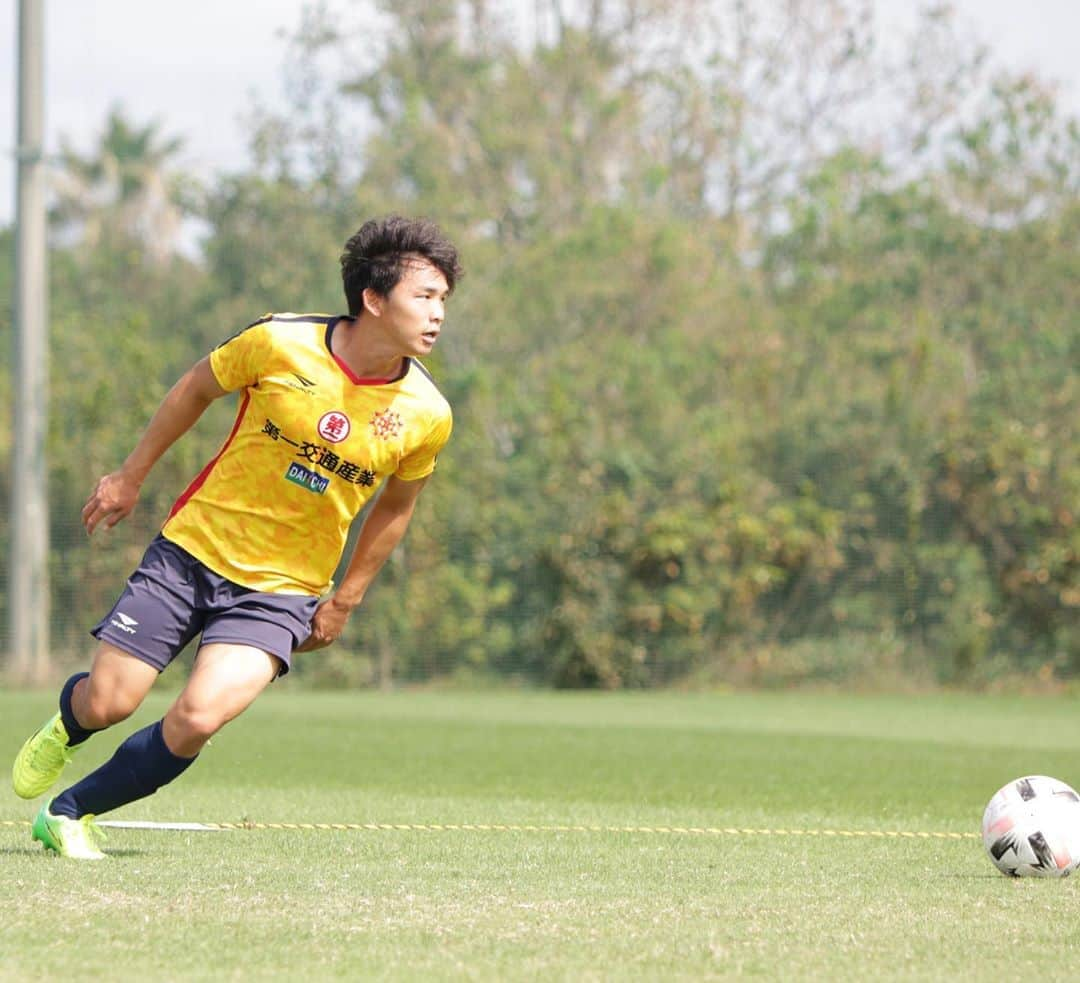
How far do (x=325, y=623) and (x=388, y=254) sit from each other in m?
1.32

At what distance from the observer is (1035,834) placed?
20.6 ft

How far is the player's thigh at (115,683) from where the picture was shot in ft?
20.5

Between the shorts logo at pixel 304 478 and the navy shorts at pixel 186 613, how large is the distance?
0.39 meters

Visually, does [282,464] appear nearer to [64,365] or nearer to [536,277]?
[64,365]

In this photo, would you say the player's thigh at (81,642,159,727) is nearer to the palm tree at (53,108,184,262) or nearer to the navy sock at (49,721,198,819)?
the navy sock at (49,721,198,819)

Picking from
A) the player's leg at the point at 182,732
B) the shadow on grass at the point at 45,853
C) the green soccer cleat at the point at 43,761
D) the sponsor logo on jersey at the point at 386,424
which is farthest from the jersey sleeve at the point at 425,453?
the shadow on grass at the point at 45,853

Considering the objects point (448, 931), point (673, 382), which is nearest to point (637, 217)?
point (673, 382)

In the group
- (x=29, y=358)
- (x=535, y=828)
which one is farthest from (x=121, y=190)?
(x=535, y=828)

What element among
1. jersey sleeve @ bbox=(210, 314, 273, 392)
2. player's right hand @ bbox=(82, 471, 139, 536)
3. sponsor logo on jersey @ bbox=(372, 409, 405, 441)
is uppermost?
jersey sleeve @ bbox=(210, 314, 273, 392)

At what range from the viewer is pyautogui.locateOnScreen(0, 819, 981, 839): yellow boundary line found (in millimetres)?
7484

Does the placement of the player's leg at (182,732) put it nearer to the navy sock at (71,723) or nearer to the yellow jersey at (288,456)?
the navy sock at (71,723)

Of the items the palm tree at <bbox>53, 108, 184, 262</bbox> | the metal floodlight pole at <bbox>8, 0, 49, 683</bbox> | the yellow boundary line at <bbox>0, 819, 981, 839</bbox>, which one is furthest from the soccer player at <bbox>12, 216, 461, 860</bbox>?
the palm tree at <bbox>53, 108, 184, 262</bbox>

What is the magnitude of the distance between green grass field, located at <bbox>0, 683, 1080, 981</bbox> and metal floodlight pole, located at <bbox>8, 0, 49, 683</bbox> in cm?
811

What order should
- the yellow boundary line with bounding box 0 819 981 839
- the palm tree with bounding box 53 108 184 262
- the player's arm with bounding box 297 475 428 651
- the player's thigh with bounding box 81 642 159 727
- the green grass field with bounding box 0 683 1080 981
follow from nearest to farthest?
the green grass field with bounding box 0 683 1080 981 → the player's thigh with bounding box 81 642 159 727 → the player's arm with bounding box 297 475 428 651 → the yellow boundary line with bounding box 0 819 981 839 → the palm tree with bounding box 53 108 184 262
